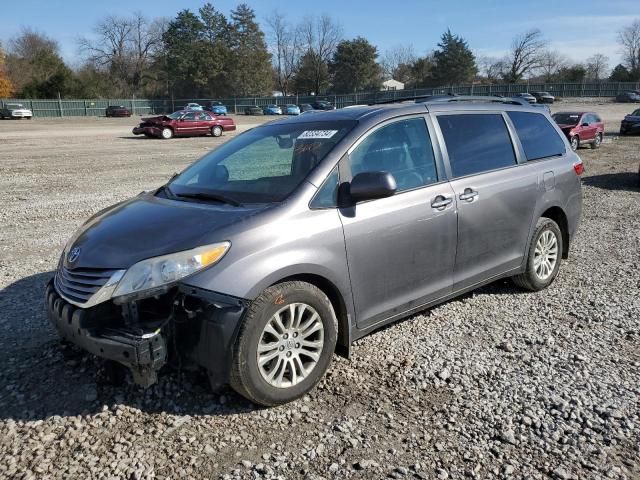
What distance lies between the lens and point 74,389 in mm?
3430

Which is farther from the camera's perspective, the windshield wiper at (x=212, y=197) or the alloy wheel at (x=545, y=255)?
the alloy wheel at (x=545, y=255)

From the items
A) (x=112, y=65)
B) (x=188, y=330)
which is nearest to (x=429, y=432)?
(x=188, y=330)

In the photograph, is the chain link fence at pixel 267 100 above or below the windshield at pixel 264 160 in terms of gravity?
above

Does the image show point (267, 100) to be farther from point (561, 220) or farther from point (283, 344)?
point (283, 344)

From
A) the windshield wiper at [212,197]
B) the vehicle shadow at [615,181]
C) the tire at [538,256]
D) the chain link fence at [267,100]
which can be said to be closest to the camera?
the windshield wiper at [212,197]

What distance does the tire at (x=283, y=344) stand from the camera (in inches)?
117

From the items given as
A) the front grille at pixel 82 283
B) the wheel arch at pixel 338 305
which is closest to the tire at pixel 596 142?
the wheel arch at pixel 338 305

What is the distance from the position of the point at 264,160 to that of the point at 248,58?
88.1m

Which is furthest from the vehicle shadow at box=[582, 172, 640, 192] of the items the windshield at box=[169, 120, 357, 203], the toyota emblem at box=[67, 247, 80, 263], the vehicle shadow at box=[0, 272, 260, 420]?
the toyota emblem at box=[67, 247, 80, 263]

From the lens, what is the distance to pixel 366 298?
3.56m

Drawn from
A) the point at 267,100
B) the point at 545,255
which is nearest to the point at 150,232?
the point at 545,255

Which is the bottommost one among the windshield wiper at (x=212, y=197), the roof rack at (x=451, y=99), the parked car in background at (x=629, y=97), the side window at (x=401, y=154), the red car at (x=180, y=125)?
the windshield wiper at (x=212, y=197)

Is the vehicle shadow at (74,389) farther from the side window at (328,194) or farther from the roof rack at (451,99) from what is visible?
the roof rack at (451,99)

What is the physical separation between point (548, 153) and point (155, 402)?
4.23 m
